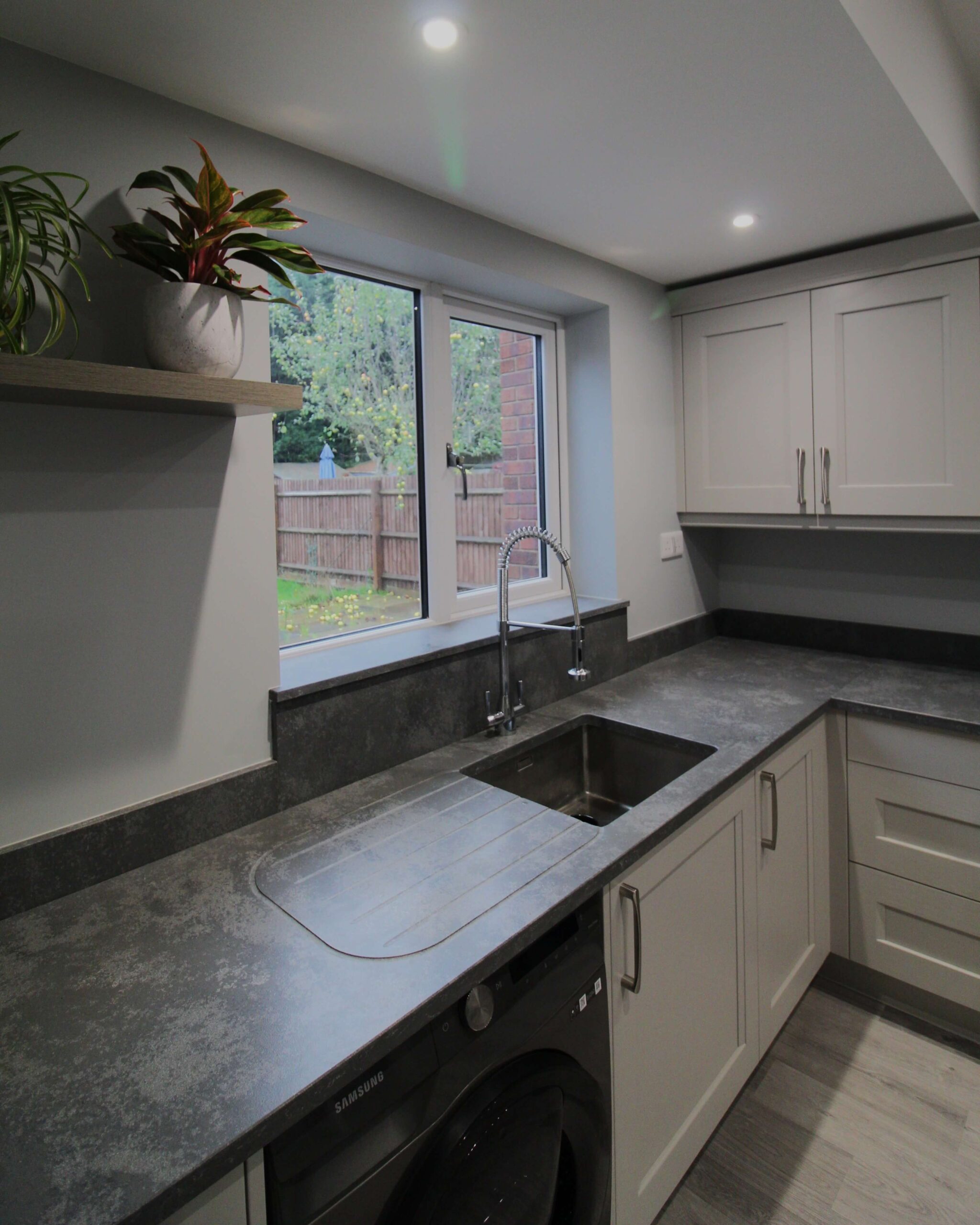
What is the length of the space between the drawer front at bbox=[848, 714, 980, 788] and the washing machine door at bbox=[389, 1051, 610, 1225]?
47.3 inches

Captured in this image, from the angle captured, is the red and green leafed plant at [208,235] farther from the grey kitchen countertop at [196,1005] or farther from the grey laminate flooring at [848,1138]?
the grey laminate flooring at [848,1138]

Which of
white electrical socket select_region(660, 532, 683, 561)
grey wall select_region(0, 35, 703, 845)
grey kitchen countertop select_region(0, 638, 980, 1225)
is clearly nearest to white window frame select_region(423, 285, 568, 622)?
grey wall select_region(0, 35, 703, 845)

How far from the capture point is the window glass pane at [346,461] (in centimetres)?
178

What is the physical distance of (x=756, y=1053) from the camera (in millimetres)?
1770

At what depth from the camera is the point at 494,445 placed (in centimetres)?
231

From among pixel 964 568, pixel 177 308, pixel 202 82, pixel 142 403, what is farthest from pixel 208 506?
pixel 964 568

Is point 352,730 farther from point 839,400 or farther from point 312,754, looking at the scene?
point 839,400

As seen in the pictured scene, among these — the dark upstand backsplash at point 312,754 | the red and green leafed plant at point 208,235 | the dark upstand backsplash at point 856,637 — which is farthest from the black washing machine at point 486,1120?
the dark upstand backsplash at point 856,637

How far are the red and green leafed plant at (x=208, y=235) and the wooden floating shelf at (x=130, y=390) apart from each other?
174 millimetres

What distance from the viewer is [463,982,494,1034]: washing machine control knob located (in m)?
0.99

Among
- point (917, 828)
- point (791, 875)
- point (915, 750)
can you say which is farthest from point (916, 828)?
point (791, 875)

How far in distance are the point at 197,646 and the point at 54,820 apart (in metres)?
0.35

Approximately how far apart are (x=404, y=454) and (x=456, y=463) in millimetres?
167

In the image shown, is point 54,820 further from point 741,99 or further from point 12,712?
point 741,99
